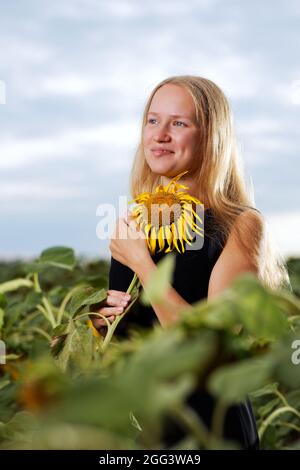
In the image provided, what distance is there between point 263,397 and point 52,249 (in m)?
0.82

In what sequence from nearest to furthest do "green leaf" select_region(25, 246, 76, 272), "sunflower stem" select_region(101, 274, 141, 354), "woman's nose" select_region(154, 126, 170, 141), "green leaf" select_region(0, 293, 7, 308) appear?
"sunflower stem" select_region(101, 274, 141, 354) < "woman's nose" select_region(154, 126, 170, 141) < "green leaf" select_region(0, 293, 7, 308) < "green leaf" select_region(25, 246, 76, 272)

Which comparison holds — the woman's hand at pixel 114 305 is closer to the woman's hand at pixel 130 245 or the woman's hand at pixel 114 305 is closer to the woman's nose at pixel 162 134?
the woman's hand at pixel 130 245

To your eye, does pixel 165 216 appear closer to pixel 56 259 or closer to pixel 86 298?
pixel 86 298

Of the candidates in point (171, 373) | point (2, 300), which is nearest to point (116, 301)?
point (2, 300)

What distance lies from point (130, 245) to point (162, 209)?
13 centimetres

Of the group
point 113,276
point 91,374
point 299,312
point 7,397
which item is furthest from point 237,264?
point 91,374

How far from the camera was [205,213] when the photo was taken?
1737 mm

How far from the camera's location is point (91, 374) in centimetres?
64

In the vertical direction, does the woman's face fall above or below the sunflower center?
above

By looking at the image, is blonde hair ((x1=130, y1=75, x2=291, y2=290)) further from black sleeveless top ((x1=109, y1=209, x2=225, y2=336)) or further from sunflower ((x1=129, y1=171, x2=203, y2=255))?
sunflower ((x1=129, y1=171, x2=203, y2=255))

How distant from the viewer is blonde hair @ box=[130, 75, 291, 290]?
172cm

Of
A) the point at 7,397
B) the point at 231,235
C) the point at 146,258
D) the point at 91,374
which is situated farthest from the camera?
the point at 7,397

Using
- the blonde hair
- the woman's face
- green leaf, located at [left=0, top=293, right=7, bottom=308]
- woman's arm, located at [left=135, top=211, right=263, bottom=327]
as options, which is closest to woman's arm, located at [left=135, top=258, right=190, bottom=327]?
woman's arm, located at [left=135, top=211, right=263, bottom=327]
